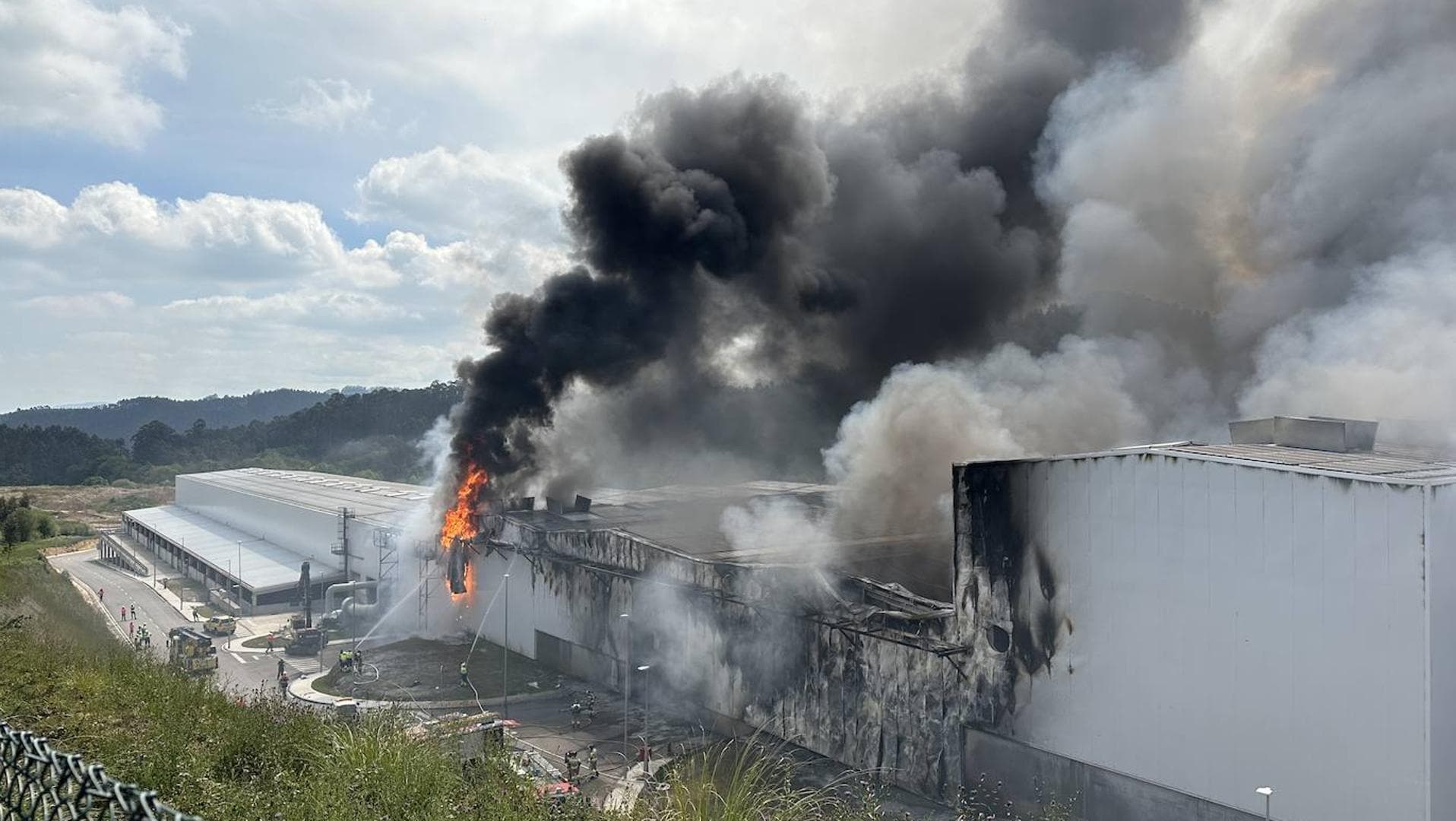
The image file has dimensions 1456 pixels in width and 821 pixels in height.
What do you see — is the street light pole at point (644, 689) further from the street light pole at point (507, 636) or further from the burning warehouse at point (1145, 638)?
the street light pole at point (507, 636)

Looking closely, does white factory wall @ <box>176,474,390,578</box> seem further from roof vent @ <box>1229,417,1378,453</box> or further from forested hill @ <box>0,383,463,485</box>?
forested hill @ <box>0,383,463,485</box>

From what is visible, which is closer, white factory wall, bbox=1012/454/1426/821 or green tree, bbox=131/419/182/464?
white factory wall, bbox=1012/454/1426/821

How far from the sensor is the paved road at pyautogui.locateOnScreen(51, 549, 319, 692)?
108ft

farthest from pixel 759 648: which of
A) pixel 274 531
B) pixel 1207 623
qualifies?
pixel 274 531

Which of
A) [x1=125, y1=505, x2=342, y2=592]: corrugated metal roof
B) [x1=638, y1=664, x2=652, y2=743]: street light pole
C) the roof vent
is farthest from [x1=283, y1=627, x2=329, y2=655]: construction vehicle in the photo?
the roof vent

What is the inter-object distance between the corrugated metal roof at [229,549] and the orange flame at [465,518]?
460 inches

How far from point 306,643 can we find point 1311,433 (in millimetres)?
33664

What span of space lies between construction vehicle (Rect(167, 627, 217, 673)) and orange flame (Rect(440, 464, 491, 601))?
8497 millimetres

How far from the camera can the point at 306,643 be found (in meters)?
36.4

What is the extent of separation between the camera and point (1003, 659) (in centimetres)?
1978

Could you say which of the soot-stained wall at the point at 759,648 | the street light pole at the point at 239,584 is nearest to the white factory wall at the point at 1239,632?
the soot-stained wall at the point at 759,648

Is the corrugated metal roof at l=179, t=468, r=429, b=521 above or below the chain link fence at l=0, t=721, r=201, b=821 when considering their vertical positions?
below

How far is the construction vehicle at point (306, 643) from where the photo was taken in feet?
119

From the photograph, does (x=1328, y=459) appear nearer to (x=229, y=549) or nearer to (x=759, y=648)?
(x=759, y=648)
